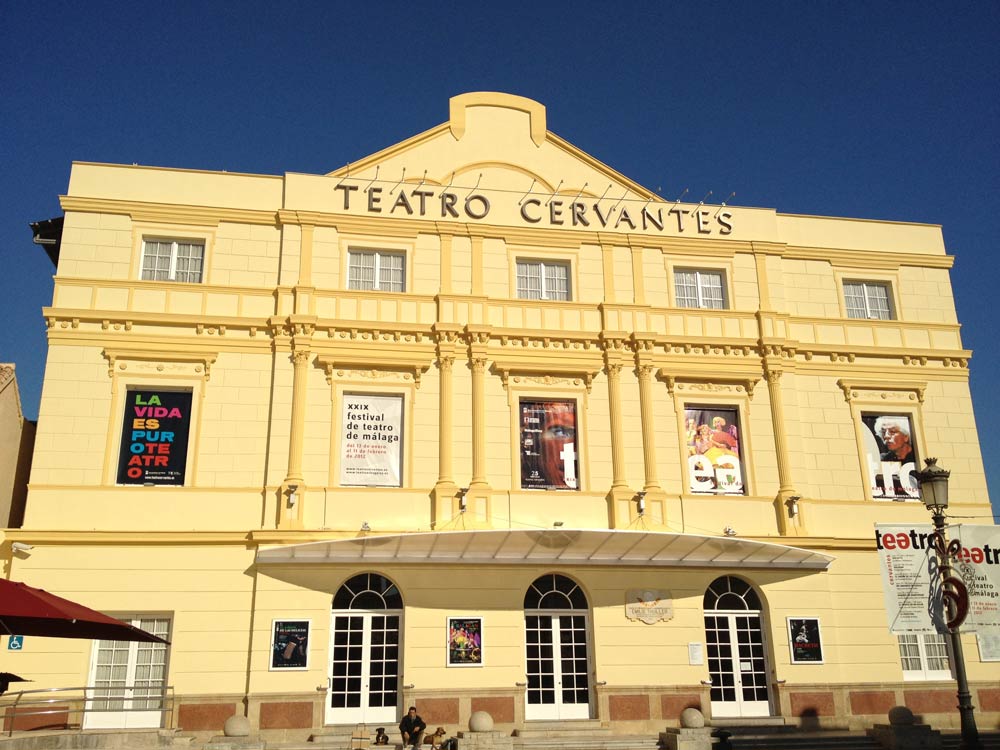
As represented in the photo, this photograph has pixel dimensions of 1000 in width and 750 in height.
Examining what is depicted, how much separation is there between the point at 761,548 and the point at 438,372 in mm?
8638

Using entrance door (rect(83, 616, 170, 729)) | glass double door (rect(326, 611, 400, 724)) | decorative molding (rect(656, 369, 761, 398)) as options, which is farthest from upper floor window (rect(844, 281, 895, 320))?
entrance door (rect(83, 616, 170, 729))

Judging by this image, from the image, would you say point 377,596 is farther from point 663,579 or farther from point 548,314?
point 548,314

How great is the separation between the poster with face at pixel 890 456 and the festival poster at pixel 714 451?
3.56m

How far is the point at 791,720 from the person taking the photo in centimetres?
2105

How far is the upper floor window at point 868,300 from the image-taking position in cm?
2592

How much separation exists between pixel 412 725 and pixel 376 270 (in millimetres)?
11210

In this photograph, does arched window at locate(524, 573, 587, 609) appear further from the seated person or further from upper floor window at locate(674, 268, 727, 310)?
upper floor window at locate(674, 268, 727, 310)

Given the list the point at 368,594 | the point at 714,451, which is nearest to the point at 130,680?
the point at 368,594

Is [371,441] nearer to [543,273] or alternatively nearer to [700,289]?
[543,273]

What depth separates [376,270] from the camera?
23.8 meters

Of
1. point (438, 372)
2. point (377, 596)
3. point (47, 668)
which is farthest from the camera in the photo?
point (438, 372)

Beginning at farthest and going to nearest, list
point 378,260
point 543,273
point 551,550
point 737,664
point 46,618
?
point 543,273
point 378,260
point 737,664
point 551,550
point 46,618

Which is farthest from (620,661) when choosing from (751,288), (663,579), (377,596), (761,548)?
(751,288)

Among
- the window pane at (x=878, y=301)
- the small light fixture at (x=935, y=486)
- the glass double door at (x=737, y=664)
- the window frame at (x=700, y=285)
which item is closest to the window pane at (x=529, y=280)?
the window frame at (x=700, y=285)
